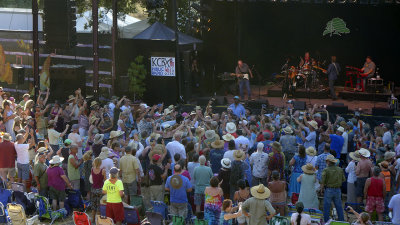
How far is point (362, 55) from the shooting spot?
26281 millimetres

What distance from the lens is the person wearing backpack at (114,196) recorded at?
1096 cm

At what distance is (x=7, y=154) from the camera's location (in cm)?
1342

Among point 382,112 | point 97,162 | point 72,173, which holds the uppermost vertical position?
point 382,112

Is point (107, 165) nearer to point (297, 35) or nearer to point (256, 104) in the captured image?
point (256, 104)

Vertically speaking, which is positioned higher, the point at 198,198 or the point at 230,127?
the point at 230,127

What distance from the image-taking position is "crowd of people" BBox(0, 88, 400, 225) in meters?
11.0

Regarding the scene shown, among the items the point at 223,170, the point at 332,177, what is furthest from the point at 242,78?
the point at 332,177

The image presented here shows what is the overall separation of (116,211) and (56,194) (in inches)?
78.1

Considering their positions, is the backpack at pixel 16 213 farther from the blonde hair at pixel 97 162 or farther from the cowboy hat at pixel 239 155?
the cowboy hat at pixel 239 155

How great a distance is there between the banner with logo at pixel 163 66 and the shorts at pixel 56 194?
1111cm

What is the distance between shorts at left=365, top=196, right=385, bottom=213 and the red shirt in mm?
7436

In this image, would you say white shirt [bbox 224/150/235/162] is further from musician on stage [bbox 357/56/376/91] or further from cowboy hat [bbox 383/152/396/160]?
musician on stage [bbox 357/56/376/91]

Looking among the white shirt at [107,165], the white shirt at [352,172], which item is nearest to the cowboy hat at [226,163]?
the white shirt at [107,165]

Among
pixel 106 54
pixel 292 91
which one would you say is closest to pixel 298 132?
pixel 292 91
